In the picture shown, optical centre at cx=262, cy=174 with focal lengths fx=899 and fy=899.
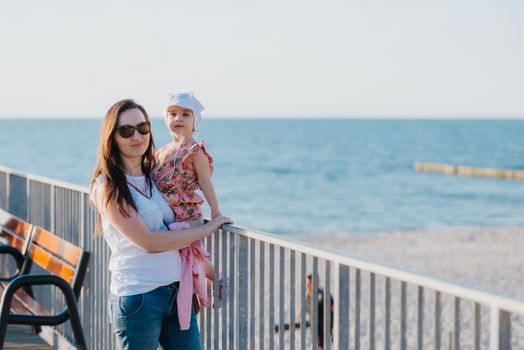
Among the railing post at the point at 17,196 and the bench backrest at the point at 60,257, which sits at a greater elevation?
the railing post at the point at 17,196

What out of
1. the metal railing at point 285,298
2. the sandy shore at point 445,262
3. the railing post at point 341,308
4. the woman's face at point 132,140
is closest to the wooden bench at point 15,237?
the metal railing at point 285,298

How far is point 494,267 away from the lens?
2353 centimetres

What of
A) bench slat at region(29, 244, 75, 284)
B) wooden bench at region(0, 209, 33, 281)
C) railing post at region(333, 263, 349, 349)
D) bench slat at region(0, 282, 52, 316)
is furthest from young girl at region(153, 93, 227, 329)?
wooden bench at region(0, 209, 33, 281)

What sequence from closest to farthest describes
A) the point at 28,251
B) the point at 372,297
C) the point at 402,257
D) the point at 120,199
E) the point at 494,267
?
the point at 372,297 → the point at 120,199 → the point at 28,251 → the point at 494,267 → the point at 402,257

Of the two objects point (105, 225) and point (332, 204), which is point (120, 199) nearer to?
point (105, 225)

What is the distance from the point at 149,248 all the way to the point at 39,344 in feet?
11.0

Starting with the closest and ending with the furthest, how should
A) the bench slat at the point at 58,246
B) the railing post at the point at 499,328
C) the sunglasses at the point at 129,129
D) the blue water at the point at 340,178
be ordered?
the railing post at the point at 499,328
the sunglasses at the point at 129,129
the bench slat at the point at 58,246
the blue water at the point at 340,178

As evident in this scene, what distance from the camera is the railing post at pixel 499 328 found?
2.61m

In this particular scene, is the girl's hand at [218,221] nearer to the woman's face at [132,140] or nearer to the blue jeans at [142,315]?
the blue jeans at [142,315]

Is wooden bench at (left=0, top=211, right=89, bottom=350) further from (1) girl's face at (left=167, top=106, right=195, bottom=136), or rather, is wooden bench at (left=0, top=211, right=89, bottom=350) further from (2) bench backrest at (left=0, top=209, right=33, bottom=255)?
(1) girl's face at (left=167, top=106, right=195, bottom=136)

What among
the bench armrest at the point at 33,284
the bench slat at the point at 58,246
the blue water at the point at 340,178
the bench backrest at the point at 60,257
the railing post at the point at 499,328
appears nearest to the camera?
the railing post at the point at 499,328

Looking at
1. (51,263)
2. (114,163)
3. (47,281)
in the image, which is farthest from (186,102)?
(51,263)

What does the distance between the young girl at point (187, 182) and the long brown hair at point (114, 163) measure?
0.10 meters

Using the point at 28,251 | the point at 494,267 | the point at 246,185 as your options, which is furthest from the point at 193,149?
the point at 246,185
